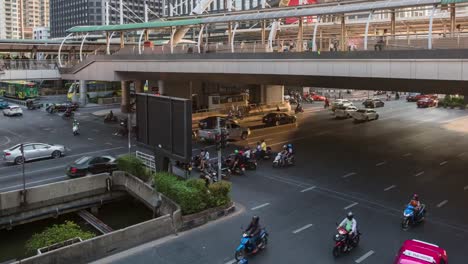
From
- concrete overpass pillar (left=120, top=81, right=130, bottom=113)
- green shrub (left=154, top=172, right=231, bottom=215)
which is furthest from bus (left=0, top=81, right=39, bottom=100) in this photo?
green shrub (left=154, top=172, right=231, bottom=215)

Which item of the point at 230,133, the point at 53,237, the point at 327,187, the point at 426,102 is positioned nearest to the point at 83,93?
the point at 230,133

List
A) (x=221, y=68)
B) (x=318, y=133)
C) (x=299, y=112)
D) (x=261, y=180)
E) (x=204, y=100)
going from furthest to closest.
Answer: (x=299, y=112) → (x=204, y=100) → (x=318, y=133) → (x=221, y=68) → (x=261, y=180)

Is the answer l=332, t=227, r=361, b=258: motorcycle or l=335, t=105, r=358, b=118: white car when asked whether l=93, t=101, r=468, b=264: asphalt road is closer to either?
l=332, t=227, r=361, b=258: motorcycle

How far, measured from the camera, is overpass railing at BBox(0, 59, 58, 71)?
45147mm

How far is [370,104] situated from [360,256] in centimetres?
4858

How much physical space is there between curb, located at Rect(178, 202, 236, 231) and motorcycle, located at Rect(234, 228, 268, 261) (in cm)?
310

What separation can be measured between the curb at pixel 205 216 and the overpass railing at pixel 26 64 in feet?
113

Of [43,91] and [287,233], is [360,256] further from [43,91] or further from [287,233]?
[43,91]

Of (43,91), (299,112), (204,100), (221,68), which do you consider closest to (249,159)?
(221,68)

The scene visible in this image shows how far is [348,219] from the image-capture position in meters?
15.3

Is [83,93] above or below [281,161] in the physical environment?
above

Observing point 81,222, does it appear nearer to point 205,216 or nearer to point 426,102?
point 205,216

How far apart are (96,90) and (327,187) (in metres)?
53.5

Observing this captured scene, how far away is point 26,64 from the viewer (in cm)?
4650
